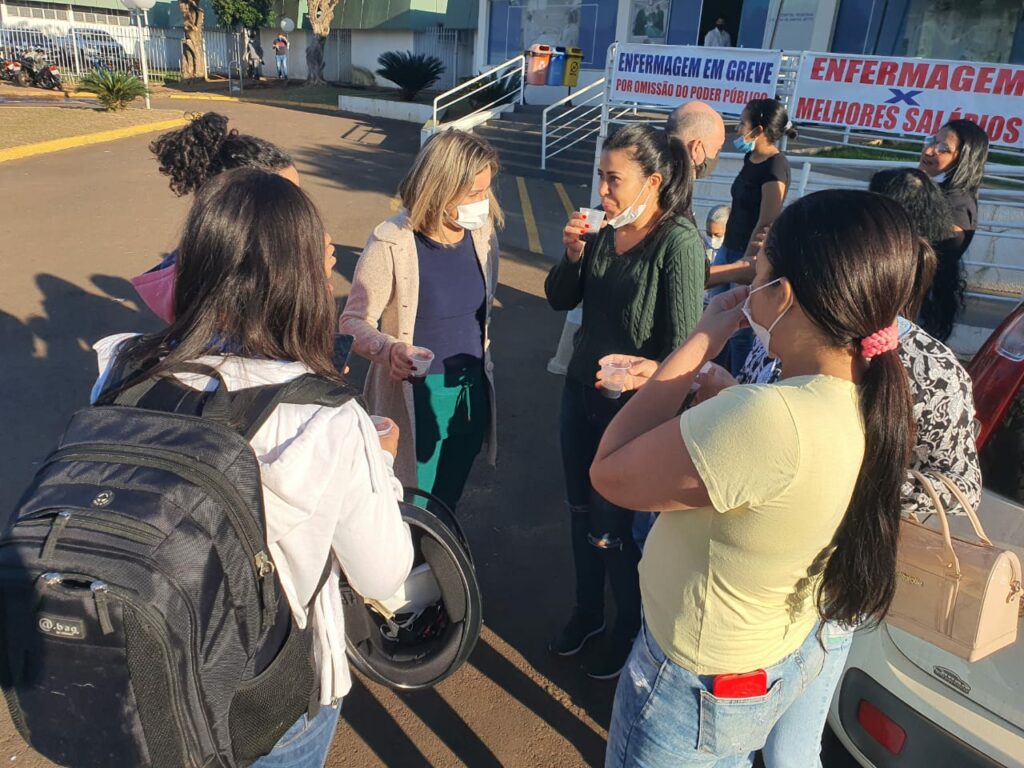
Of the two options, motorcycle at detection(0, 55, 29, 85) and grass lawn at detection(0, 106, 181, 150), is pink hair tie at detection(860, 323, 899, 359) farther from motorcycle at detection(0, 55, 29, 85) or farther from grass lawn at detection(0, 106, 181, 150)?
motorcycle at detection(0, 55, 29, 85)

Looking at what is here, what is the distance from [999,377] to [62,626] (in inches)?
92.7

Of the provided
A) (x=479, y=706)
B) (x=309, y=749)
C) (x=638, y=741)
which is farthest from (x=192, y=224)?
(x=479, y=706)

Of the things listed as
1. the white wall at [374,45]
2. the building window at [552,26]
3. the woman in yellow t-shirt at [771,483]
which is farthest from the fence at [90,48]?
the woman in yellow t-shirt at [771,483]

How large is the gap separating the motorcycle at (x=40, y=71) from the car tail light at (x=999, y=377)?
2803 cm

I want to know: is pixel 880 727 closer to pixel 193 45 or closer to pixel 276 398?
pixel 276 398

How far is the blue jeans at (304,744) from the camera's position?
5.11ft

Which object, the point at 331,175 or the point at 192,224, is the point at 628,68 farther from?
the point at 192,224

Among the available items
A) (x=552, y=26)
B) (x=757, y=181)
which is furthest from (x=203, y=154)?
(x=552, y=26)

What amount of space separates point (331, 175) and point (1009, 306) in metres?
9.71

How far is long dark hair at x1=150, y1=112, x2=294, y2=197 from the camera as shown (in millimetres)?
2598

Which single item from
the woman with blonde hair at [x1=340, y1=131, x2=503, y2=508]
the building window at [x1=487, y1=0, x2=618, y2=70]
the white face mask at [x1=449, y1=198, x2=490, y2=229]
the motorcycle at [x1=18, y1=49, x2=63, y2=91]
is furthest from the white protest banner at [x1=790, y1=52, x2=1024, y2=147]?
the motorcycle at [x1=18, y1=49, x2=63, y2=91]

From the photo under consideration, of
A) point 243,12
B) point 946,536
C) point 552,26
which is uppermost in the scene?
point 243,12

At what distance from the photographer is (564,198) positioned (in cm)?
1191

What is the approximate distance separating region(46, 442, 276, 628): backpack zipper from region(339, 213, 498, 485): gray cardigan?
1.44 metres
